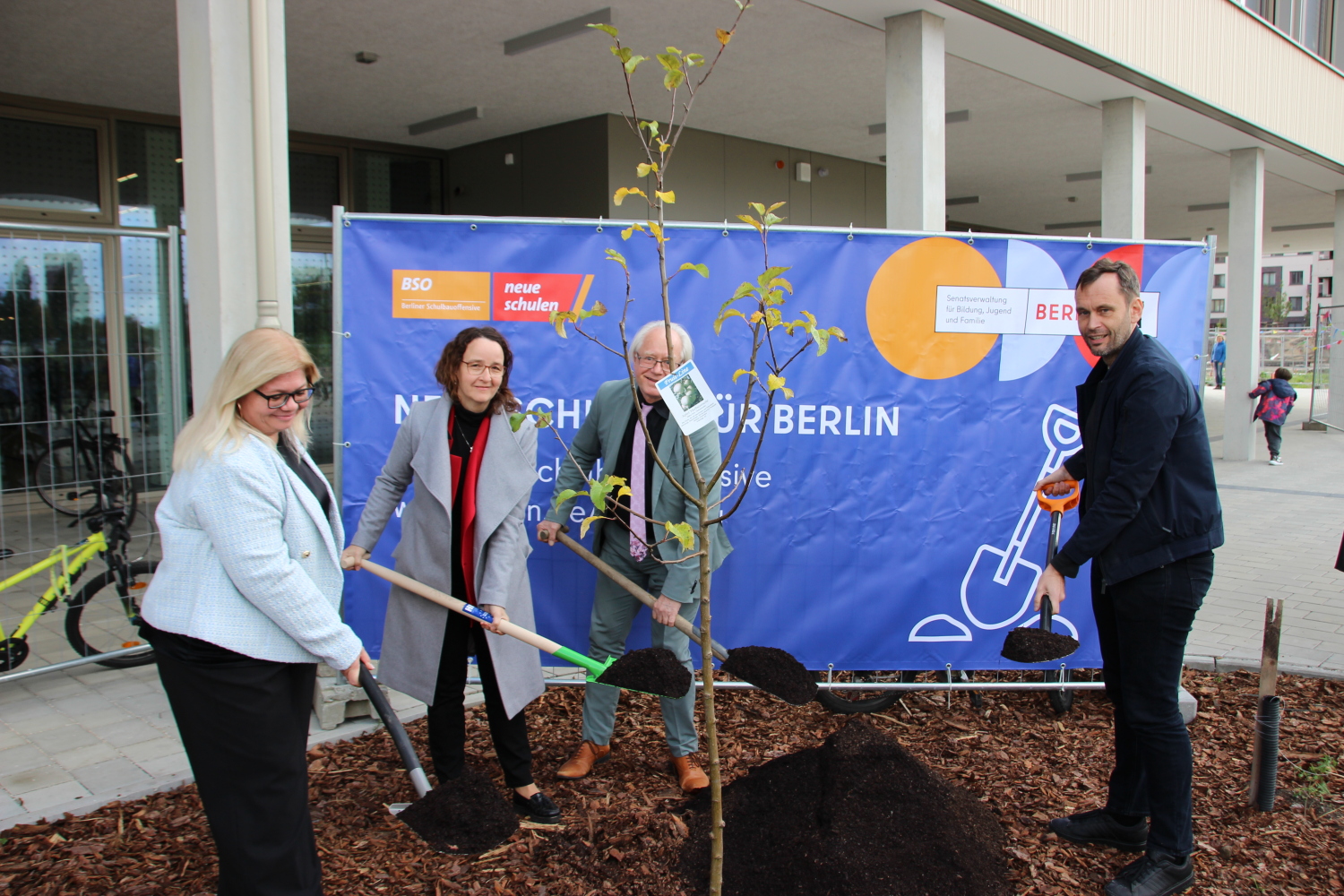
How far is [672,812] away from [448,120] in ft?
29.8

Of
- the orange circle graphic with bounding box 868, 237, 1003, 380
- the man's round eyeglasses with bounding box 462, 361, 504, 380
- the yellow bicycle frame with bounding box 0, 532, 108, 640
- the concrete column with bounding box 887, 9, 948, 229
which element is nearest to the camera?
the man's round eyeglasses with bounding box 462, 361, 504, 380

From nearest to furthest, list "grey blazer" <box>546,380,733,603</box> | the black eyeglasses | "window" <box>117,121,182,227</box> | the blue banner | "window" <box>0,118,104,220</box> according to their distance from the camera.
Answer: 1. the black eyeglasses
2. "grey blazer" <box>546,380,733,603</box>
3. the blue banner
4. "window" <box>0,118,104,220</box>
5. "window" <box>117,121,182,227</box>

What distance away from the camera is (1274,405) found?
1282 cm

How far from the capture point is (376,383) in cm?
376

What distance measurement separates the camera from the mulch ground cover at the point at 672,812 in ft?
9.11

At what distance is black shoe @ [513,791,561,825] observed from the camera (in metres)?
3.11

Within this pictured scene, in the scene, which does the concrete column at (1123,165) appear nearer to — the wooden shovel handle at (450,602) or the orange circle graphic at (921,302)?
the orange circle graphic at (921,302)

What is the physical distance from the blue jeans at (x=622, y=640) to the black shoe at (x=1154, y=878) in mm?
1493

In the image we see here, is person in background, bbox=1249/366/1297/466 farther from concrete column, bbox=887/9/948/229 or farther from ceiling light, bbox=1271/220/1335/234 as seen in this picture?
ceiling light, bbox=1271/220/1335/234

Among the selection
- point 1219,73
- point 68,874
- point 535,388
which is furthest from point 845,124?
point 68,874

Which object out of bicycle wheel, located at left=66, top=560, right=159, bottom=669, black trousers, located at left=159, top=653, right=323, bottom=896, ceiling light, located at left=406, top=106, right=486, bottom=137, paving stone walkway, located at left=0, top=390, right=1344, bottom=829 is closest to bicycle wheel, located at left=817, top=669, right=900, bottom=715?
paving stone walkway, located at left=0, top=390, right=1344, bottom=829

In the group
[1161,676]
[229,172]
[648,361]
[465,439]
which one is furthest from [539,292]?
[1161,676]

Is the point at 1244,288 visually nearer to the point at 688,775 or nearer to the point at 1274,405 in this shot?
the point at 1274,405

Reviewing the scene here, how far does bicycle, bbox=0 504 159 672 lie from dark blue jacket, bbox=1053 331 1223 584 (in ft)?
14.8
